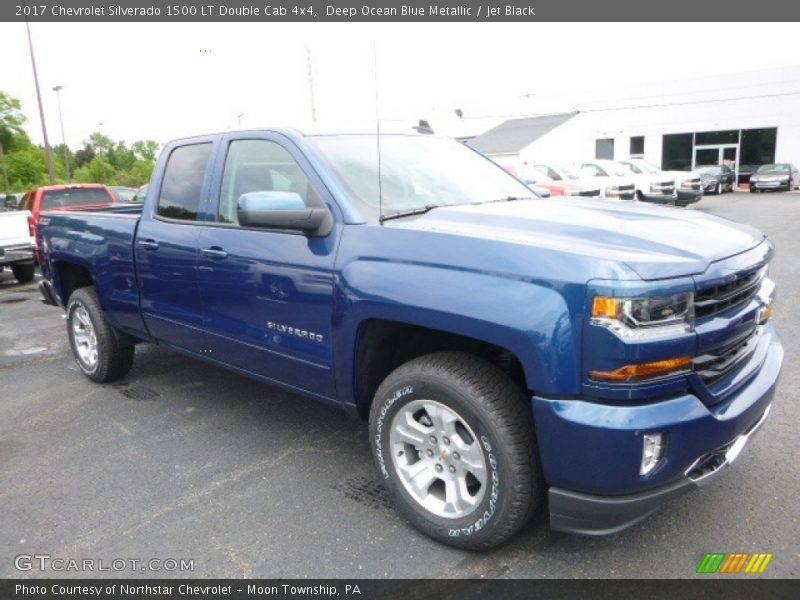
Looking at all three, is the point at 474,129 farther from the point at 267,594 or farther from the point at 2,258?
the point at 267,594

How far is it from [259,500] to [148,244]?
1.92m

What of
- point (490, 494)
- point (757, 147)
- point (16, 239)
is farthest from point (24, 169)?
point (490, 494)

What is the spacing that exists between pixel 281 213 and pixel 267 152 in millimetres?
794

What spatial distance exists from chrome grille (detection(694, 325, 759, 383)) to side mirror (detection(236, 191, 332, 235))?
1739 millimetres

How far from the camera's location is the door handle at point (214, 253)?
3.54 m

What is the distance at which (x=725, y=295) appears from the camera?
2.44 metres

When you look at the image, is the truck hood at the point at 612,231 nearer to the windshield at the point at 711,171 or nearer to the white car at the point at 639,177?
the white car at the point at 639,177

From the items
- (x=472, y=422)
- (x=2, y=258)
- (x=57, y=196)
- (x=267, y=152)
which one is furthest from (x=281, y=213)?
(x=57, y=196)

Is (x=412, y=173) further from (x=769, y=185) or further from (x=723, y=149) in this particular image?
(x=723, y=149)

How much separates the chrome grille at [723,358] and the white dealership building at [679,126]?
92.9 feet

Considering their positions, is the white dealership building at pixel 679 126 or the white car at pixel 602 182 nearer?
the white car at pixel 602 182

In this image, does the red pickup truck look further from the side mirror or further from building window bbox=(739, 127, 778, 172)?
building window bbox=(739, 127, 778, 172)

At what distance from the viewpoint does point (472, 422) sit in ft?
8.36

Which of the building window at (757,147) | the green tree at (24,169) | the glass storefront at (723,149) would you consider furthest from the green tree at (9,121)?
the building window at (757,147)
